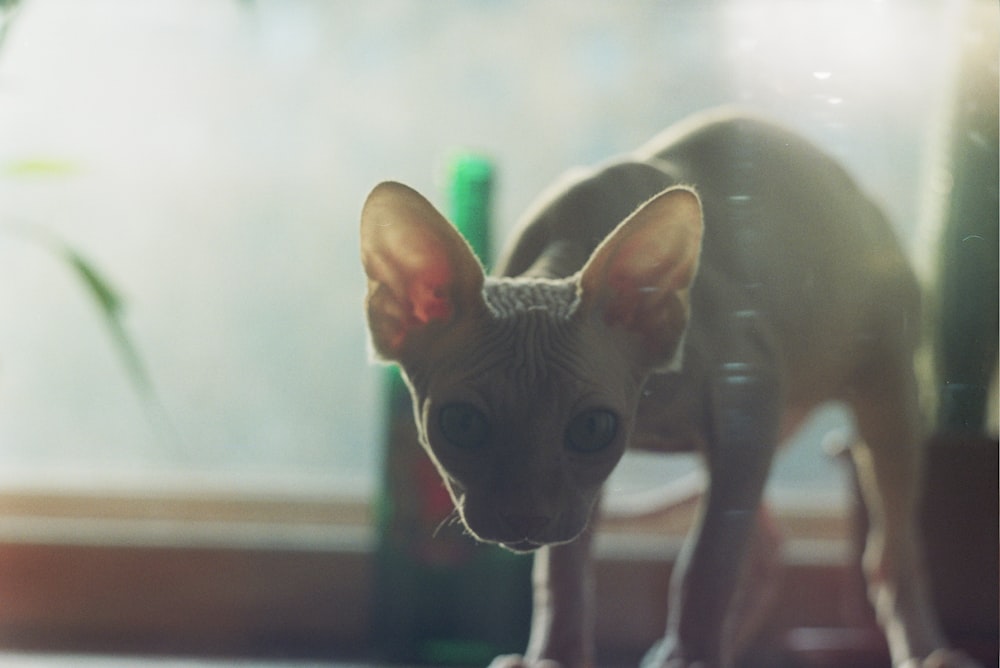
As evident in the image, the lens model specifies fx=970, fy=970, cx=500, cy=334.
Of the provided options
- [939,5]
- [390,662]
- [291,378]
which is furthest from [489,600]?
[939,5]

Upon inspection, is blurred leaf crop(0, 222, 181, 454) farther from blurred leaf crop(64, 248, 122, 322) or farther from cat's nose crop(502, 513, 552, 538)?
cat's nose crop(502, 513, 552, 538)

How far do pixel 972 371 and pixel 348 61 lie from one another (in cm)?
50

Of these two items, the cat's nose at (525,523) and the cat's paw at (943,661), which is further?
the cat's paw at (943,661)

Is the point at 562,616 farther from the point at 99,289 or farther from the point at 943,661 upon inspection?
the point at 99,289

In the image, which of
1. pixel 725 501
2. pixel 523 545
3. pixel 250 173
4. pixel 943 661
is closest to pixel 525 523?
pixel 523 545

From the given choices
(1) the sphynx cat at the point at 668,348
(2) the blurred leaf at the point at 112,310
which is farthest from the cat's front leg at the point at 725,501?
(2) the blurred leaf at the point at 112,310

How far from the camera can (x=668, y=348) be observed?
384 mm

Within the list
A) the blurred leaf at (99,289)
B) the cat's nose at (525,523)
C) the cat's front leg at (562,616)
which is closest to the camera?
the cat's nose at (525,523)

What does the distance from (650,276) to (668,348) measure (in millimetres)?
31

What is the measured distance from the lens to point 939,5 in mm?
573

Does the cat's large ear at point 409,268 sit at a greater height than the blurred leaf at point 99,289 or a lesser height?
greater

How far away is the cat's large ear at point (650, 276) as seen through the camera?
36 cm

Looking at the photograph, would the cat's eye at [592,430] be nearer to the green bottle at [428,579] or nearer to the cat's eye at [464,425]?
the cat's eye at [464,425]

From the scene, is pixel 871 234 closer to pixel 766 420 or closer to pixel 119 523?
pixel 766 420
